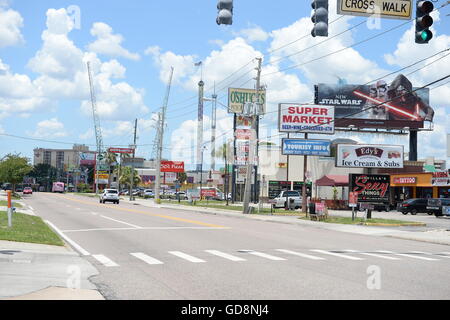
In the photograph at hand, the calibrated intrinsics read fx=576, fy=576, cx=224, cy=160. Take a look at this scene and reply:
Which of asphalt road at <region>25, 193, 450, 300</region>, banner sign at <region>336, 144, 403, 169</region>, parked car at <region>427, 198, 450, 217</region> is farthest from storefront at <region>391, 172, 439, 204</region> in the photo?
asphalt road at <region>25, 193, 450, 300</region>

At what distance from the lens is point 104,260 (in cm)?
1419

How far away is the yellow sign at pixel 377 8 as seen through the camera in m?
13.8

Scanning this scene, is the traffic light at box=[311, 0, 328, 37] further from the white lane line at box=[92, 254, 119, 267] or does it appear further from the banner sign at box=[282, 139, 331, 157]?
the banner sign at box=[282, 139, 331, 157]

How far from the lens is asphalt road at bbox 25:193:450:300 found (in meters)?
9.86

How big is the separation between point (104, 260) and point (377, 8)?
29.8 ft

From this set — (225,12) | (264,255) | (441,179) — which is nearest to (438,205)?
(441,179)

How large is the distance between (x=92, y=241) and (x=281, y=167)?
220ft

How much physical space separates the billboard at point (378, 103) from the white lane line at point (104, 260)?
73021 mm

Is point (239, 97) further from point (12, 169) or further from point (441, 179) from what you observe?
point (441, 179)

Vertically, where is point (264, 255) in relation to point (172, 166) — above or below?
below

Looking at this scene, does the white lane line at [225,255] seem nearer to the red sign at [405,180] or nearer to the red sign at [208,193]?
the red sign at [405,180]

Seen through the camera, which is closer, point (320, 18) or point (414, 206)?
point (320, 18)

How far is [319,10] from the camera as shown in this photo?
12.8m
